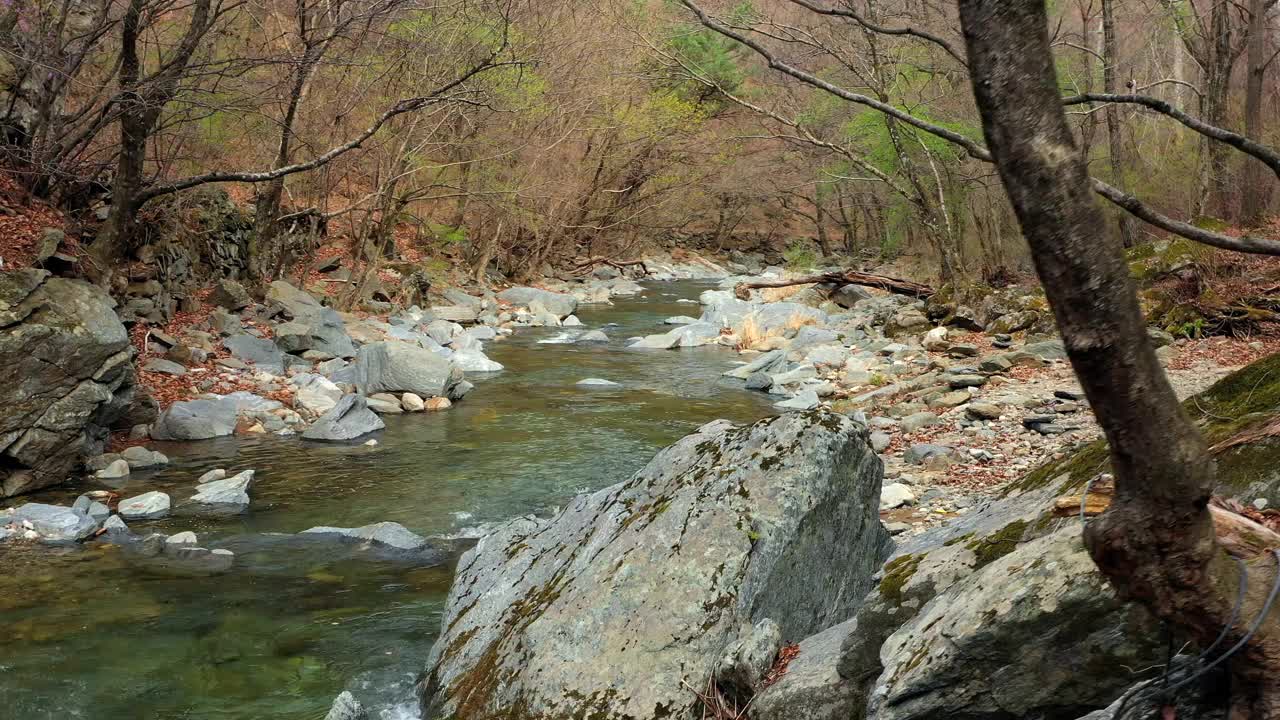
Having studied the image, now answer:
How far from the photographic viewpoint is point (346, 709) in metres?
4.35

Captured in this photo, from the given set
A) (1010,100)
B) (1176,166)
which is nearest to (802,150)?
(1176,166)

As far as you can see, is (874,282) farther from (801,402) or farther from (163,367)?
(163,367)

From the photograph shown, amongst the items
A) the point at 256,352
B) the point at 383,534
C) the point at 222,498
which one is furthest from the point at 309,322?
the point at 383,534

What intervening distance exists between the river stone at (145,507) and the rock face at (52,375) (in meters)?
1.10

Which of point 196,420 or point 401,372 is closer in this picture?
point 196,420

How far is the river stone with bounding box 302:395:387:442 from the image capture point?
34.6 ft

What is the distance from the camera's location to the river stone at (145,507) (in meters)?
7.62

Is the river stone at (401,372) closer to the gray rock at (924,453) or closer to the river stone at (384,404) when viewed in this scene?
the river stone at (384,404)

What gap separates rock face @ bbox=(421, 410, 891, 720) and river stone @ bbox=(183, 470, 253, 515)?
3.90 meters

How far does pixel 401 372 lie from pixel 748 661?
9.73m

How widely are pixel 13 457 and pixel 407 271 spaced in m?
13.1

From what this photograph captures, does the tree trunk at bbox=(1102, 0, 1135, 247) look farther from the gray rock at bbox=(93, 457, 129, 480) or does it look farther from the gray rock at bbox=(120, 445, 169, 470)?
the gray rock at bbox=(93, 457, 129, 480)

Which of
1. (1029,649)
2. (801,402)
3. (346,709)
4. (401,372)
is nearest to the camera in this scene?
(1029,649)

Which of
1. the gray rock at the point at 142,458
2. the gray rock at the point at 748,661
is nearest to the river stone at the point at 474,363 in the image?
the gray rock at the point at 142,458
